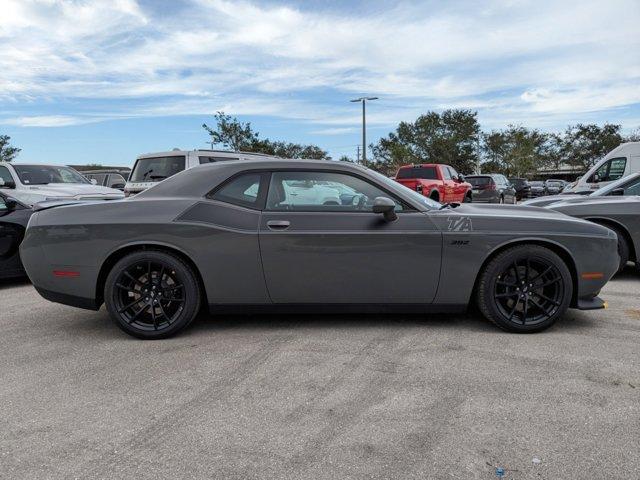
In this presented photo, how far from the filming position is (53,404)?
2980 mm

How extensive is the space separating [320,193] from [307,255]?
540 mm

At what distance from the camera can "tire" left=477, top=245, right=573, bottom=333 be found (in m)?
4.02

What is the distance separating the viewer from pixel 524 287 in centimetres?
405

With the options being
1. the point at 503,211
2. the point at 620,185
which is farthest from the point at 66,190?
the point at 620,185

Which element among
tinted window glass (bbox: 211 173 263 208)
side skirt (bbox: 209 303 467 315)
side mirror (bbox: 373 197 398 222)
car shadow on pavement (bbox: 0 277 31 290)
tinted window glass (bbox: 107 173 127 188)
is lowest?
car shadow on pavement (bbox: 0 277 31 290)

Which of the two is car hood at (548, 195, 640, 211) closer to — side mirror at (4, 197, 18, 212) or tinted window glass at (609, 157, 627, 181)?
side mirror at (4, 197, 18, 212)

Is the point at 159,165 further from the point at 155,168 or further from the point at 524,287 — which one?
the point at 524,287

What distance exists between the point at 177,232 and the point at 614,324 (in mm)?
3700

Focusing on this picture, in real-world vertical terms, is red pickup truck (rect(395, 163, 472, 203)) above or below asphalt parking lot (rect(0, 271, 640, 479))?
above

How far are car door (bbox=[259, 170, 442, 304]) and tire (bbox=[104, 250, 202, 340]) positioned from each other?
666 mm

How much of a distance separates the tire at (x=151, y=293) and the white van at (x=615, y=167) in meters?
11.0

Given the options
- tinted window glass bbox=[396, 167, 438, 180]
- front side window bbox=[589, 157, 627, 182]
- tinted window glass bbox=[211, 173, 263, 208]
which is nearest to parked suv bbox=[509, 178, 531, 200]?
tinted window glass bbox=[396, 167, 438, 180]

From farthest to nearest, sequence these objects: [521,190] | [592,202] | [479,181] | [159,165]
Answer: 1. [521,190]
2. [479,181]
3. [159,165]
4. [592,202]

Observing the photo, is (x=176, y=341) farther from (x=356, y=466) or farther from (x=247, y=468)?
(x=356, y=466)
